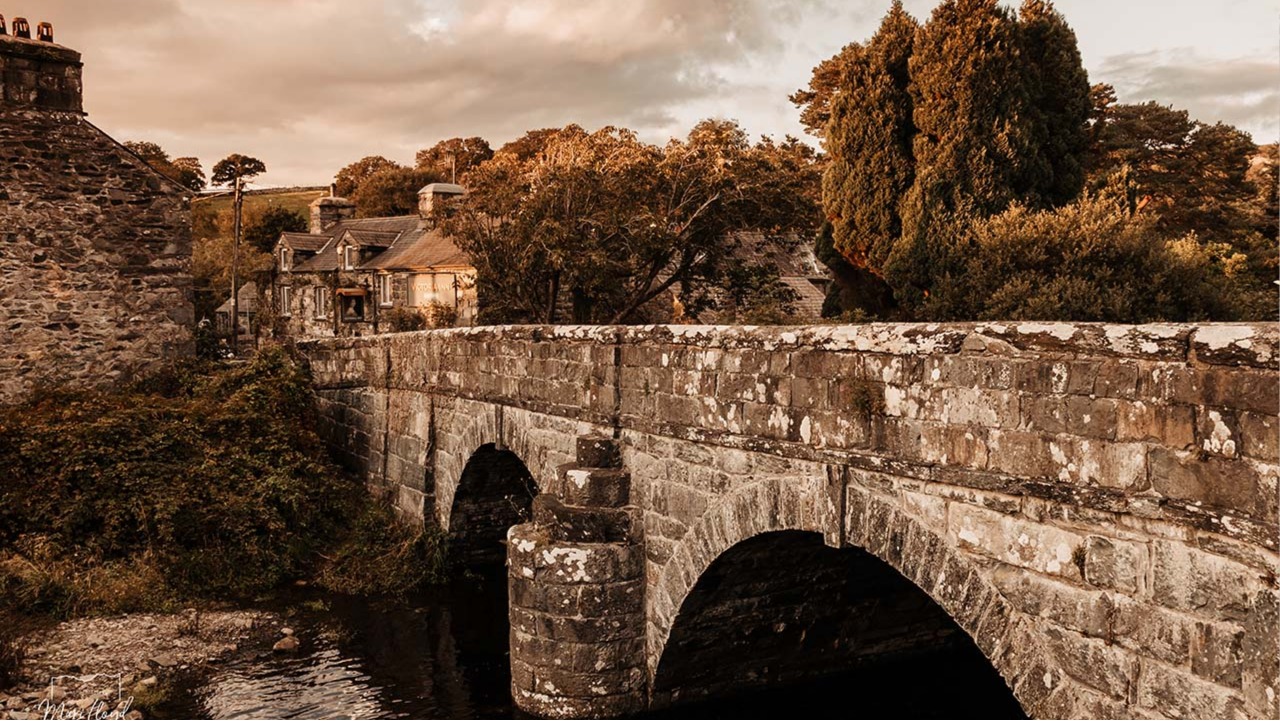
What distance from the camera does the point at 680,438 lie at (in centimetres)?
875

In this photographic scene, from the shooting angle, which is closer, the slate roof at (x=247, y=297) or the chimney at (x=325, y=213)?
the chimney at (x=325, y=213)

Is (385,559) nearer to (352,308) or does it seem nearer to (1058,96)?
(1058,96)

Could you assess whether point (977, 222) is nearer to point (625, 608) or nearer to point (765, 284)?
point (765, 284)

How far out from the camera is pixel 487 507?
611 inches

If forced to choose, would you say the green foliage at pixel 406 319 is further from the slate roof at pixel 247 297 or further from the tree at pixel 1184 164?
the tree at pixel 1184 164

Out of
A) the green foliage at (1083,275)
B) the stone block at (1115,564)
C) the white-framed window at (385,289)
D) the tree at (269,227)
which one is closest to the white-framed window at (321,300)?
the white-framed window at (385,289)

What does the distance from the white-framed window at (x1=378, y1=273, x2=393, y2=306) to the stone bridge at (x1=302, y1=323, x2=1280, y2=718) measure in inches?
1041

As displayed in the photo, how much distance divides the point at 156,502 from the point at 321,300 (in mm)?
28523

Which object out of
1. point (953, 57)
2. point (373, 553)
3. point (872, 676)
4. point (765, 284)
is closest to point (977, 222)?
point (953, 57)

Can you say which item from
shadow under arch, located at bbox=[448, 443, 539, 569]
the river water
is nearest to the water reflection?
the river water

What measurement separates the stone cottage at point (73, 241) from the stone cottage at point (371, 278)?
15.4m

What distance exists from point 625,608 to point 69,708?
18.8ft

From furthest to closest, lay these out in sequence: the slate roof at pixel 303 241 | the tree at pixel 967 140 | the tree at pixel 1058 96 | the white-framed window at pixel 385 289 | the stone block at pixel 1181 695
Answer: the slate roof at pixel 303 241
the white-framed window at pixel 385 289
the tree at pixel 1058 96
the tree at pixel 967 140
the stone block at pixel 1181 695

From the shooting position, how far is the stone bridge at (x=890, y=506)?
178 inches
